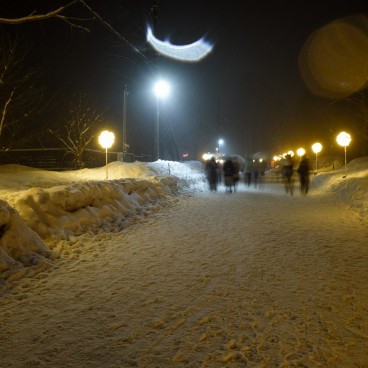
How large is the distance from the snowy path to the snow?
2 cm

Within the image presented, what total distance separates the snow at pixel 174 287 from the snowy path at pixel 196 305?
0.02 meters

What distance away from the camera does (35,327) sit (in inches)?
149

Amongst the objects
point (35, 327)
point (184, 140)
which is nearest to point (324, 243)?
point (35, 327)

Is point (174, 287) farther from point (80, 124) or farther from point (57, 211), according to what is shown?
point (80, 124)

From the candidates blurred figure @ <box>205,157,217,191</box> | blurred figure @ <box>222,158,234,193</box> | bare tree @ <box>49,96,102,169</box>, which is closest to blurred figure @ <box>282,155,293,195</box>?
blurred figure @ <box>222,158,234,193</box>

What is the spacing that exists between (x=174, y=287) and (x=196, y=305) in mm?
719

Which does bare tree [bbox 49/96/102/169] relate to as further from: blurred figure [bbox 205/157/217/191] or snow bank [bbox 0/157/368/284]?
blurred figure [bbox 205/157/217/191]

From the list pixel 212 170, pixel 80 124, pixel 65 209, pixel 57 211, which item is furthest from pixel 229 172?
pixel 80 124

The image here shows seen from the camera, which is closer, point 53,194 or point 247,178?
point 53,194

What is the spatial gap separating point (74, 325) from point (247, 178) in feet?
70.4

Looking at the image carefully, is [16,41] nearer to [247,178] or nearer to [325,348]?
[247,178]

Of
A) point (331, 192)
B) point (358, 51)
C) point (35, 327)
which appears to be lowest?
point (35, 327)

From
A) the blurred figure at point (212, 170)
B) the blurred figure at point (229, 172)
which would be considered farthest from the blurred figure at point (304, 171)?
the blurred figure at point (212, 170)

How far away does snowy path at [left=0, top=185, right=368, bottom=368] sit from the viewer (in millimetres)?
3139
